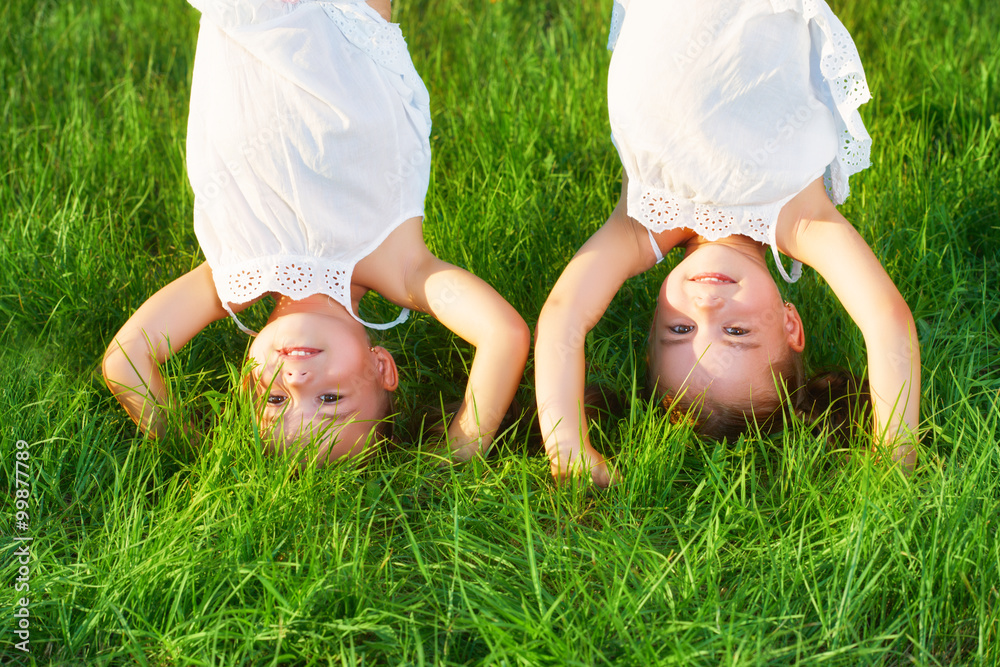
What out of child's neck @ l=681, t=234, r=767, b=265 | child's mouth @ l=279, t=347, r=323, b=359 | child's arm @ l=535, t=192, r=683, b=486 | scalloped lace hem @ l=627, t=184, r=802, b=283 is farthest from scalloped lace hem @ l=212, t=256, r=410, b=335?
child's neck @ l=681, t=234, r=767, b=265

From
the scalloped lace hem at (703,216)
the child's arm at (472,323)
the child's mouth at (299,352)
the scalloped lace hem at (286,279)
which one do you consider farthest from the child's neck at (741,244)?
the child's mouth at (299,352)

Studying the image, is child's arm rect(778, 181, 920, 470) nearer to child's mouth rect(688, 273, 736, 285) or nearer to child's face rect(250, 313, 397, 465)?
child's mouth rect(688, 273, 736, 285)

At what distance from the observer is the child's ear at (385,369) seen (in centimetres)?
227

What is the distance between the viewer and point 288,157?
2.26 m

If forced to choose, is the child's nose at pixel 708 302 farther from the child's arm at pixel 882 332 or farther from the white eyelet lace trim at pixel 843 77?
the white eyelet lace trim at pixel 843 77

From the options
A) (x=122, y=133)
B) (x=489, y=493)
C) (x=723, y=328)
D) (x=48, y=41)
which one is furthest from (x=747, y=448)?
(x=48, y=41)

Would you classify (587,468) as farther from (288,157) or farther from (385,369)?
(288,157)

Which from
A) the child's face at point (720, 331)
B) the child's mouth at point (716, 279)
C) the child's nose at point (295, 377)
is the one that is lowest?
the child's nose at point (295, 377)

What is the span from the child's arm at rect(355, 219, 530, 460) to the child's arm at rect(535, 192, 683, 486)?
0.07 meters

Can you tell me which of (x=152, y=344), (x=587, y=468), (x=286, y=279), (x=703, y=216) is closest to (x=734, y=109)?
(x=703, y=216)

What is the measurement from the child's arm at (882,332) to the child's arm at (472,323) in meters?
0.79

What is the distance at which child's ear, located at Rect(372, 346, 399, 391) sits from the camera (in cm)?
227

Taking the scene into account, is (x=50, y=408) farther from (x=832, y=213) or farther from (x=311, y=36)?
(x=832, y=213)

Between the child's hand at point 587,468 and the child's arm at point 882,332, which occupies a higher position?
the child's arm at point 882,332
